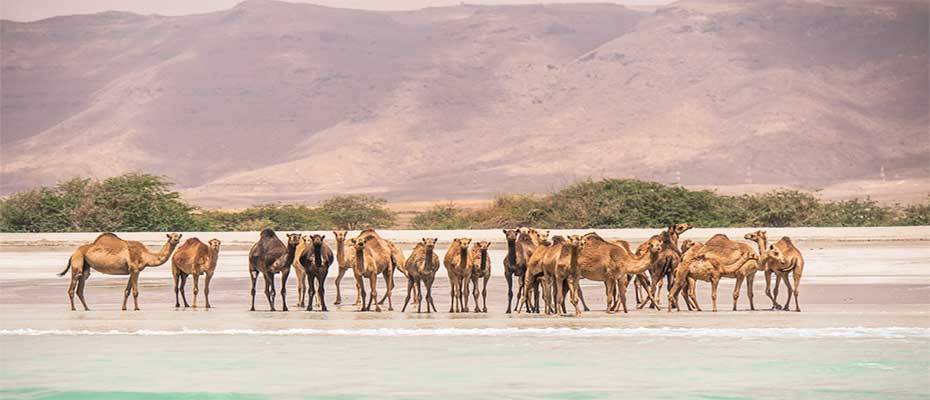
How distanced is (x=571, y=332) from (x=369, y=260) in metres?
3.65

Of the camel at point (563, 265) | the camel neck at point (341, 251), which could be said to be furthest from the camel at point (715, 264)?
the camel neck at point (341, 251)

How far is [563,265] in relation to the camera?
18.4 meters

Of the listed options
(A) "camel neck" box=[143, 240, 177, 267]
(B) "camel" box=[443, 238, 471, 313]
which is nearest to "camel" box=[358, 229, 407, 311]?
(B) "camel" box=[443, 238, 471, 313]

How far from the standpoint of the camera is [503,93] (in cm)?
14600

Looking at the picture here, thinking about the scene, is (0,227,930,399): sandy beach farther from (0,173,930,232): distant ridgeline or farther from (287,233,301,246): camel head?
(0,173,930,232): distant ridgeline

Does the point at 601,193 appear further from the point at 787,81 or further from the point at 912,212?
the point at 787,81

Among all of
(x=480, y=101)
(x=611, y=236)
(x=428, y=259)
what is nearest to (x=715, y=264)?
(x=428, y=259)

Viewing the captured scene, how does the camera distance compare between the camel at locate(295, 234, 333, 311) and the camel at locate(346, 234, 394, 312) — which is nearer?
the camel at locate(295, 234, 333, 311)

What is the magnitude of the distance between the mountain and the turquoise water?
98401 millimetres

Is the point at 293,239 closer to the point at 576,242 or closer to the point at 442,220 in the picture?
the point at 576,242

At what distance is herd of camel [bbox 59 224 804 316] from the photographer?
1870 cm

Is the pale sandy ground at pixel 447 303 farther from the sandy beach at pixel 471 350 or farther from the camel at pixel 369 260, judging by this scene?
the camel at pixel 369 260

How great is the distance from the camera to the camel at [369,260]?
19530 mm

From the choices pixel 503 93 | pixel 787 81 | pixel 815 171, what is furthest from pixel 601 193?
pixel 503 93
